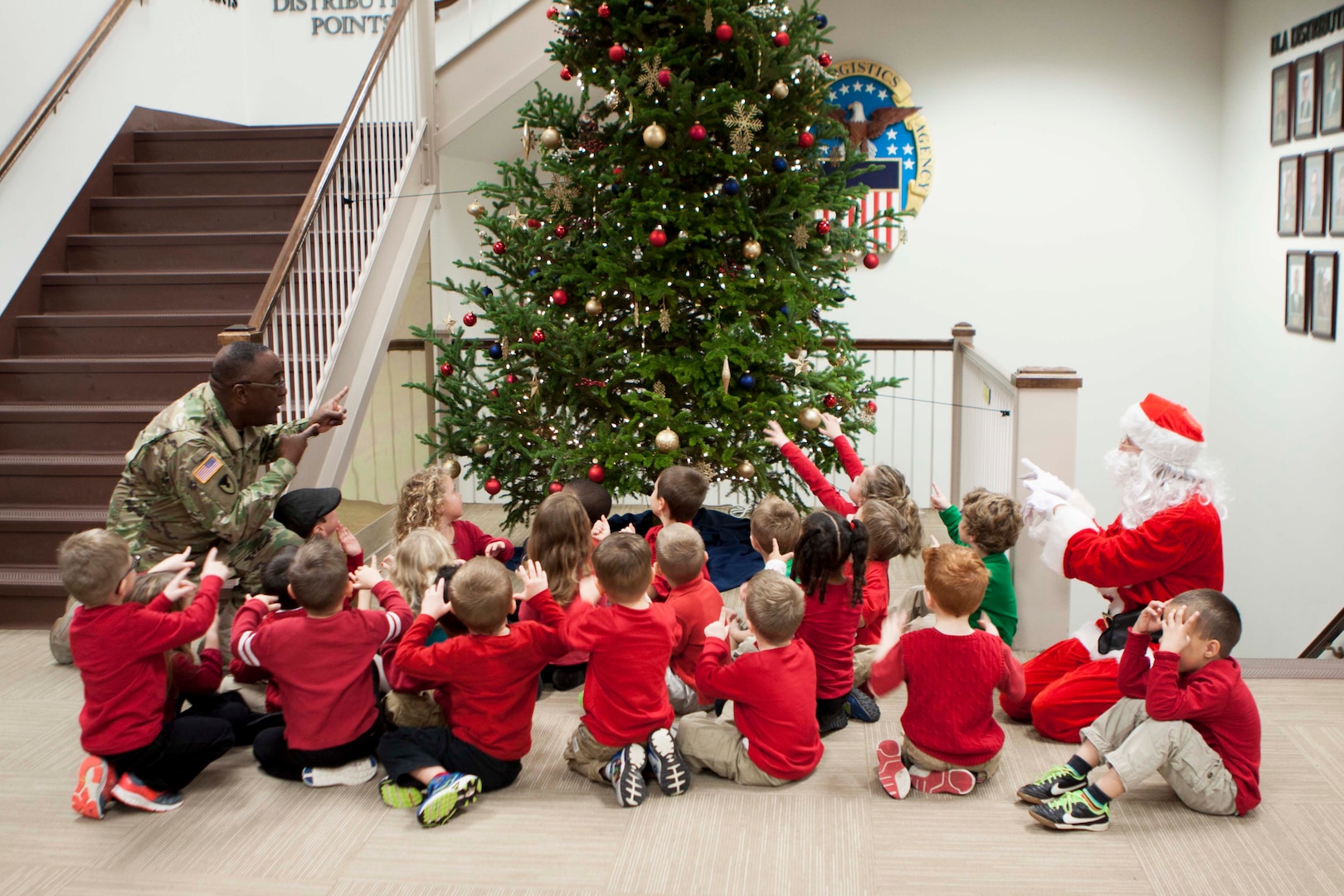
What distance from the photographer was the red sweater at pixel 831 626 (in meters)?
3.41

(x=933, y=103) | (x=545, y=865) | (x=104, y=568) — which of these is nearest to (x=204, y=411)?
(x=104, y=568)

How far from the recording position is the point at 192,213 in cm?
651

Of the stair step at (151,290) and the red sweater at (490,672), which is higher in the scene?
the stair step at (151,290)

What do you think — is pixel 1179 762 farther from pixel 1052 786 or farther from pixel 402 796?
pixel 402 796

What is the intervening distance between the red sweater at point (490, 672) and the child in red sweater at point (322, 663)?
0.15 meters

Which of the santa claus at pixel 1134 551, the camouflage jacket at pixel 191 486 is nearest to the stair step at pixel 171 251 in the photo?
the camouflage jacket at pixel 191 486

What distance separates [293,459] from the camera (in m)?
4.14

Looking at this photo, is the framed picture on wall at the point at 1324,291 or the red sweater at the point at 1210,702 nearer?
the red sweater at the point at 1210,702

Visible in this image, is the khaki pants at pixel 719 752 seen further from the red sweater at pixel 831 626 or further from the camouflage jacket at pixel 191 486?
the camouflage jacket at pixel 191 486

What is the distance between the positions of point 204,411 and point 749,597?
2.31 m

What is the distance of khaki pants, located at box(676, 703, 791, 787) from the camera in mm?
3180

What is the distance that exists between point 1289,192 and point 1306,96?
0.54m

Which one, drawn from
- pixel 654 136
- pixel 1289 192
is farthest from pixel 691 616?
pixel 1289 192

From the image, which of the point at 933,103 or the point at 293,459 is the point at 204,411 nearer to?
the point at 293,459
